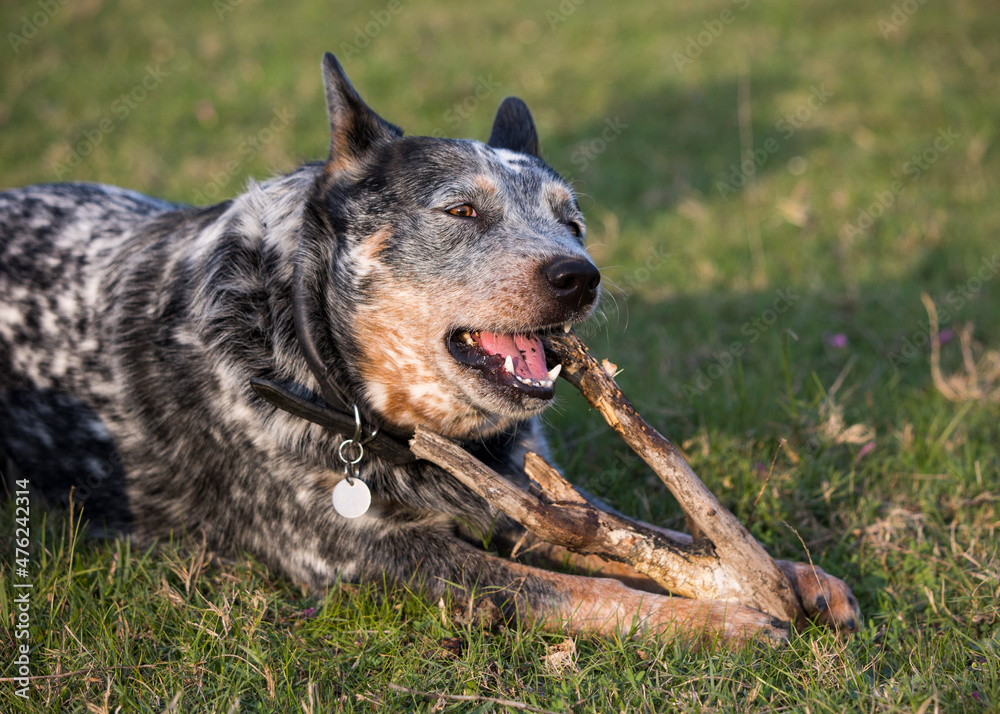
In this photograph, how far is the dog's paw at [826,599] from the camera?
2748 mm

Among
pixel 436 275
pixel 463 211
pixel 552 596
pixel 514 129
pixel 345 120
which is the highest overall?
pixel 345 120

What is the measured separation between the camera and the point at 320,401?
2967 mm

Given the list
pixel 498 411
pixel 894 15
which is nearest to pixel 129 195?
pixel 498 411

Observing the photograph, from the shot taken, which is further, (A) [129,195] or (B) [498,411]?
(A) [129,195]

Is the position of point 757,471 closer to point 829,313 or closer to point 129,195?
point 829,313

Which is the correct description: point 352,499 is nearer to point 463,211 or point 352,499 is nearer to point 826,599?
point 463,211

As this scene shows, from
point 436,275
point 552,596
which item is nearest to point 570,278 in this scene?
point 436,275

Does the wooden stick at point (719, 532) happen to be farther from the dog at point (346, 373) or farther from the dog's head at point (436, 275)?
the dog's head at point (436, 275)

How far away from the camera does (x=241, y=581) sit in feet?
9.95

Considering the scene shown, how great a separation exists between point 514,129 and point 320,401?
65.2 inches

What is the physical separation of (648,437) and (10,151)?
8.06 meters

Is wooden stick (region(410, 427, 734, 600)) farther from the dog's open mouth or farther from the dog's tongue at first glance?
the dog's tongue

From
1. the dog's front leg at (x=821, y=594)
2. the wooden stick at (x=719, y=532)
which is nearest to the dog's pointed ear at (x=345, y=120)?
the wooden stick at (x=719, y=532)

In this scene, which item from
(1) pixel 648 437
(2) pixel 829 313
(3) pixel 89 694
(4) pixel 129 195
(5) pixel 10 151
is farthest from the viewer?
(5) pixel 10 151
